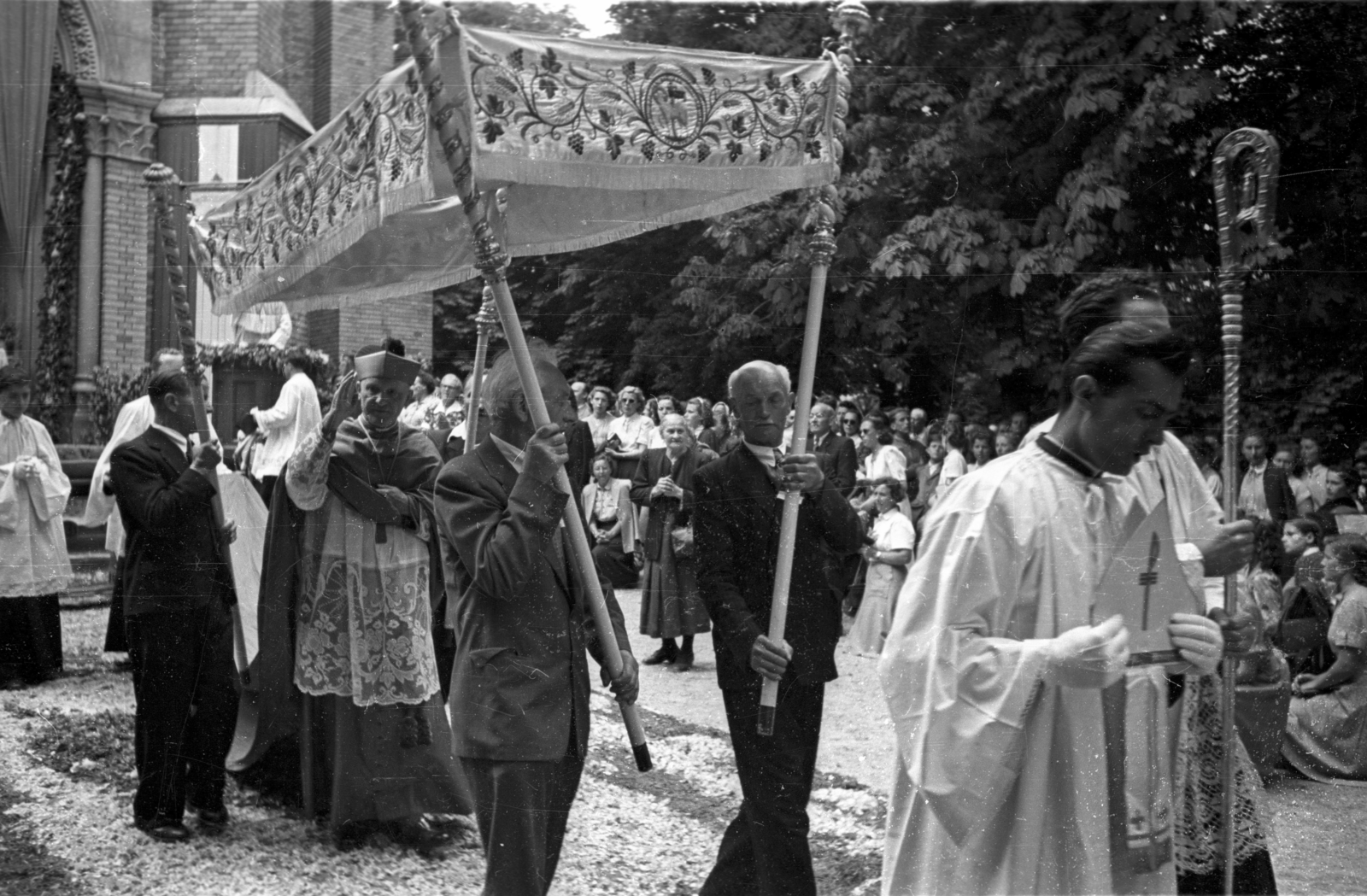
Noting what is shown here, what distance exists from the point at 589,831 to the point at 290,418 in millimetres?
2143

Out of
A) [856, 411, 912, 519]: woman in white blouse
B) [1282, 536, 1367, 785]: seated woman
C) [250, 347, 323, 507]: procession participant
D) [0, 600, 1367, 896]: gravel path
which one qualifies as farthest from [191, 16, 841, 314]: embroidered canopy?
[1282, 536, 1367, 785]: seated woman

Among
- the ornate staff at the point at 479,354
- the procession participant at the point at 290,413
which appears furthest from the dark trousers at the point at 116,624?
the ornate staff at the point at 479,354

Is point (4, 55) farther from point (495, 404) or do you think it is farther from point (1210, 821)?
point (1210, 821)

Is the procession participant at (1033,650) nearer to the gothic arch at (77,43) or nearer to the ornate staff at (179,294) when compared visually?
the ornate staff at (179,294)

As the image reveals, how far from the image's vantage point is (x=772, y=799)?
3869mm

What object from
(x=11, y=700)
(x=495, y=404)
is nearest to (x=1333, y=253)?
(x=495, y=404)

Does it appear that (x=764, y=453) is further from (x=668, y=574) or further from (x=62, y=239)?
(x=62, y=239)

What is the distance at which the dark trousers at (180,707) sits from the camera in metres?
4.86

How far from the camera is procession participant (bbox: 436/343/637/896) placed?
11.2 ft

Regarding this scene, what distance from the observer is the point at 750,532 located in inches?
158

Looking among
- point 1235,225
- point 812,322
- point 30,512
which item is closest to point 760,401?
point 812,322

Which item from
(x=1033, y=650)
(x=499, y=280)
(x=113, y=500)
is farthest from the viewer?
(x=113, y=500)

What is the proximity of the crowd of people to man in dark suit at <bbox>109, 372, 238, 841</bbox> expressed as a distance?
0.5 inches

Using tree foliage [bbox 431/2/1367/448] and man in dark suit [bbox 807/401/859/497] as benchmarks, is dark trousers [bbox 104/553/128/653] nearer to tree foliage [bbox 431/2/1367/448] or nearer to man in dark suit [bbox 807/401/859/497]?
tree foliage [bbox 431/2/1367/448]
